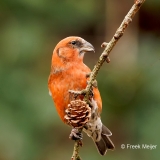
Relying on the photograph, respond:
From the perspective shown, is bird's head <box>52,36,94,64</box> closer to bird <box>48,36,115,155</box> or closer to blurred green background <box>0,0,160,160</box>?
bird <box>48,36,115,155</box>

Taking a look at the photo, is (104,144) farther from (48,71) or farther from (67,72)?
(48,71)

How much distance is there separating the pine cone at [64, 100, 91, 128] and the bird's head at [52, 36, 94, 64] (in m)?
0.88

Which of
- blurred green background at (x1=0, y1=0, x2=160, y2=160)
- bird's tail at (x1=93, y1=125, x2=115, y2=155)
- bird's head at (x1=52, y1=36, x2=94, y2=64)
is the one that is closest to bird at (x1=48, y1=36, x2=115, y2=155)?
bird's head at (x1=52, y1=36, x2=94, y2=64)

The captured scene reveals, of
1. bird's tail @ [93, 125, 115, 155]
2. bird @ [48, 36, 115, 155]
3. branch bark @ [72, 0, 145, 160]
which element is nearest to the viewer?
branch bark @ [72, 0, 145, 160]

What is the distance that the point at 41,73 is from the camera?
4.22m

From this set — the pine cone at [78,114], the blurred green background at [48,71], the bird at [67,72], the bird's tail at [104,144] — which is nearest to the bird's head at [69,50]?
the bird at [67,72]

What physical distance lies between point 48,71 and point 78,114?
2.88 metres

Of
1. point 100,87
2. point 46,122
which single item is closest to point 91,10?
point 100,87

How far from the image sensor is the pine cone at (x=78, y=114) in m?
1.33

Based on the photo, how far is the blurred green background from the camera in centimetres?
383

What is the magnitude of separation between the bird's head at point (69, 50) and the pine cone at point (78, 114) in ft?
2.90

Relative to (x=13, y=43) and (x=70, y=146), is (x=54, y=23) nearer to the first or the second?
(x=13, y=43)

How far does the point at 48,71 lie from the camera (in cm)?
421

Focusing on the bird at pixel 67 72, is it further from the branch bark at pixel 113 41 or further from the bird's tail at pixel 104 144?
the branch bark at pixel 113 41
